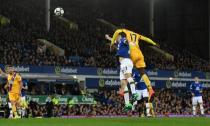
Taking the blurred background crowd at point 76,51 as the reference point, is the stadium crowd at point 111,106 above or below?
below

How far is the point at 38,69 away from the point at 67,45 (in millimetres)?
9071

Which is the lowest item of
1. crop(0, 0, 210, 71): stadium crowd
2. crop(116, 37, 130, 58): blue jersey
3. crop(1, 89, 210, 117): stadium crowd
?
crop(1, 89, 210, 117): stadium crowd

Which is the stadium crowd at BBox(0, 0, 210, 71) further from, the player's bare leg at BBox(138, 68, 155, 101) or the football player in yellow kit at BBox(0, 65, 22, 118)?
the player's bare leg at BBox(138, 68, 155, 101)

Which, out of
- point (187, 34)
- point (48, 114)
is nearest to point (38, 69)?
point (48, 114)

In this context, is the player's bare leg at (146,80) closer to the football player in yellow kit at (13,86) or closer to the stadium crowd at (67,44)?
the football player in yellow kit at (13,86)

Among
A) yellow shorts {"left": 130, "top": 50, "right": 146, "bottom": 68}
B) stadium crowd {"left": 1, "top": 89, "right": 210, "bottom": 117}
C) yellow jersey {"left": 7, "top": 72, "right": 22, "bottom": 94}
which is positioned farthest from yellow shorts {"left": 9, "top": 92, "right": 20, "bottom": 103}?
yellow shorts {"left": 130, "top": 50, "right": 146, "bottom": 68}

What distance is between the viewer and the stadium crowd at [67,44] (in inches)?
1766

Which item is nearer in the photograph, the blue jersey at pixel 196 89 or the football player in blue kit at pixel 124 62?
the football player in blue kit at pixel 124 62

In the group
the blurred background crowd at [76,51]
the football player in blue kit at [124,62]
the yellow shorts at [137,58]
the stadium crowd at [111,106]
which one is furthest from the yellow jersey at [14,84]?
the football player in blue kit at [124,62]

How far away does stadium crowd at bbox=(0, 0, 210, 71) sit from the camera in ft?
147

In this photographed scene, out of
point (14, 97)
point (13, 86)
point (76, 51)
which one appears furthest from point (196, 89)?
point (76, 51)

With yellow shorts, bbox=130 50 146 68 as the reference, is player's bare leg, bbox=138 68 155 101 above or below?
below

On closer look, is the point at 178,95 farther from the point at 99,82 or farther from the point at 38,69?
the point at 38,69

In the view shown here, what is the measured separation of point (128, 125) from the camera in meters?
14.9
